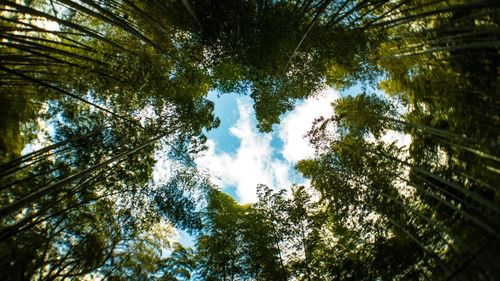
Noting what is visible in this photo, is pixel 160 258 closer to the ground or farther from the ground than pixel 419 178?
farther from the ground

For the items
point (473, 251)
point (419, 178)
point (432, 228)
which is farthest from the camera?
point (419, 178)

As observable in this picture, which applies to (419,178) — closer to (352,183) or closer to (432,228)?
(432,228)

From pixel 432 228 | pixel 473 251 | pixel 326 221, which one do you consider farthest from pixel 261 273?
pixel 473 251

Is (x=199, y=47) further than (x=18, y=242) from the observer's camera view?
Yes

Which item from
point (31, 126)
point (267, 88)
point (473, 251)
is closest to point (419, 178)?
point (473, 251)

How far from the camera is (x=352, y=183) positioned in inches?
188

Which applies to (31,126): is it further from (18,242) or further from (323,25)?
(323,25)

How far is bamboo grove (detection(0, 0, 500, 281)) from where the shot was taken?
3736mm

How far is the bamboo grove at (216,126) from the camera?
374 cm

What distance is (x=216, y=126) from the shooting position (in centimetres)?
609

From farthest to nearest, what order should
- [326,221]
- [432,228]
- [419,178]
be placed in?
[326,221] < [419,178] < [432,228]

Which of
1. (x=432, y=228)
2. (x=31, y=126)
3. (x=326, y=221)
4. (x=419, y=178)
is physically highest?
(x=31, y=126)

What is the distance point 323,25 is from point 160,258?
19.3ft

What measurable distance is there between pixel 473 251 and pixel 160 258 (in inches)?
230
